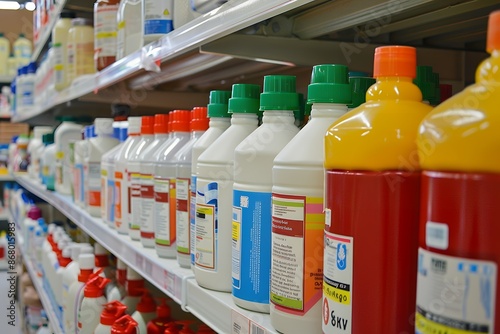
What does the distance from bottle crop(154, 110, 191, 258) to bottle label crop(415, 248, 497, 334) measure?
Answer: 30.3 inches

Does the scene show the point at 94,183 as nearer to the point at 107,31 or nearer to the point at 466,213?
the point at 107,31

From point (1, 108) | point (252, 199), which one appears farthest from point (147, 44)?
point (1, 108)

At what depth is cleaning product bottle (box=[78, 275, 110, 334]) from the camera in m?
1.61

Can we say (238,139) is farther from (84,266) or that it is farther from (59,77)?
(59,77)

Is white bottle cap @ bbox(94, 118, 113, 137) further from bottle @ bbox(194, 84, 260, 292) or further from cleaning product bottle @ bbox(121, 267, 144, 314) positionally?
bottle @ bbox(194, 84, 260, 292)

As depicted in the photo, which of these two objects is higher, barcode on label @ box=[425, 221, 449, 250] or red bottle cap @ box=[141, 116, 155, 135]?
red bottle cap @ box=[141, 116, 155, 135]

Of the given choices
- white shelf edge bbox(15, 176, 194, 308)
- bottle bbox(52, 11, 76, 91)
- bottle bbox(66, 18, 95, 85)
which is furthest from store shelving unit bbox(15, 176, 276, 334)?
bottle bbox(52, 11, 76, 91)

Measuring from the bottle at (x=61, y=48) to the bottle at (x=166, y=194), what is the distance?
5.22 ft

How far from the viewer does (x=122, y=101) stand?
224 cm

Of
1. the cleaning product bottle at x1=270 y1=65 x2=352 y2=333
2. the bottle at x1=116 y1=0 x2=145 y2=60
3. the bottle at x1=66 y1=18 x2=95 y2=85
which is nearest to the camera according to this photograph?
the cleaning product bottle at x1=270 y1=65 x2=352 y2=333

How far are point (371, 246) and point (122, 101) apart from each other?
1835 millimetres

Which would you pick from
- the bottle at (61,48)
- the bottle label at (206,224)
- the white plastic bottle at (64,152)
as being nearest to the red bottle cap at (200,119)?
the bottle label at (206,224)

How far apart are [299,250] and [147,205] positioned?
2.19ft

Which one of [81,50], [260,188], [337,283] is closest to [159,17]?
[260,188]
